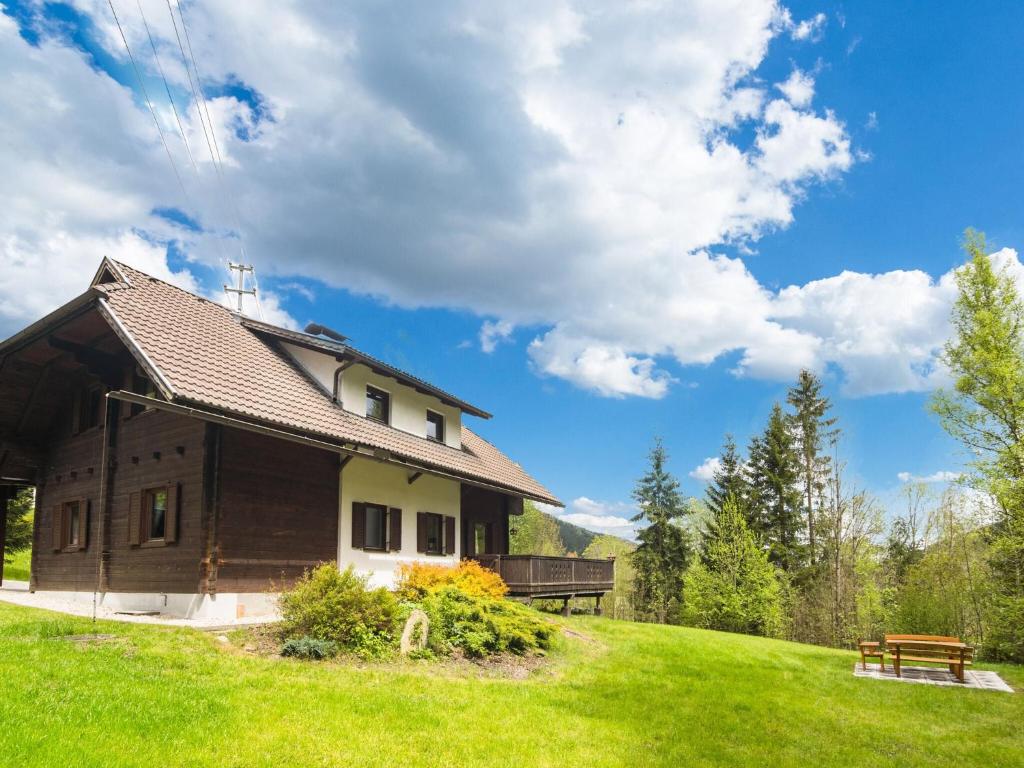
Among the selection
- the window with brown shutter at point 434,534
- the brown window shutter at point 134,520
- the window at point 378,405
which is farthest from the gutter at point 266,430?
the window at point 378,405

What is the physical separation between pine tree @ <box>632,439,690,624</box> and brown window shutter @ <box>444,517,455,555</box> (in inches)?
890

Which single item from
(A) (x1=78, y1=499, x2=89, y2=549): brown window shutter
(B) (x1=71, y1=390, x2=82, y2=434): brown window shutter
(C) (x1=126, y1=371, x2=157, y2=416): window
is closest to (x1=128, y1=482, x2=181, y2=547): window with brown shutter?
(C) (x1=126, y1=371, x2=157, y2=416): window

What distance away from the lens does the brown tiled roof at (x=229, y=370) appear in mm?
12477

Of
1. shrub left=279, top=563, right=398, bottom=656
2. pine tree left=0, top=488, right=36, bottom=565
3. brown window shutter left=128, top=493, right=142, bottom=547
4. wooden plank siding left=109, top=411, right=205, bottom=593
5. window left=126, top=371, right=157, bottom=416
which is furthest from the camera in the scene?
pine tree left=0, top=488, right=36, bottom=565

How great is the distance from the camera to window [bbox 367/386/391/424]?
18453mm

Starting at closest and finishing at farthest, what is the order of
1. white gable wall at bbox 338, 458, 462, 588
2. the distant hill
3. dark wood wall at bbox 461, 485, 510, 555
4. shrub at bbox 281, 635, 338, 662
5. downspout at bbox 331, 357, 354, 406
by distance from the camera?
1. shrub at bbox 281, 635, 338, 662
2. white gable wall at bbox 338, 458, 462, 588
3. downspout at bbox 331, 357, 354, 406
4. dark wood wall at bbox 461, 485, 510, 555
5. the distant hill

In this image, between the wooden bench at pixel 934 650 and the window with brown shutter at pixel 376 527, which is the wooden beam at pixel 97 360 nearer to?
the window with brown shutter at pixel 376 527

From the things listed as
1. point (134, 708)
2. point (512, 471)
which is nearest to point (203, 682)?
point (134, 708)

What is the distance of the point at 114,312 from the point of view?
43.0 ft

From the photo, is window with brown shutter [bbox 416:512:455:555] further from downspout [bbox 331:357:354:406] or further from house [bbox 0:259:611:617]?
downspout [bbox 331:357:354:406]

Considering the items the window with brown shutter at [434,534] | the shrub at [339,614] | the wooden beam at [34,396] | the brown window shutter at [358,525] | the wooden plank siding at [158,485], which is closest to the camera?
the shrub at [339,614]

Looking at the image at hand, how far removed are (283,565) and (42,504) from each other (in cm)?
985

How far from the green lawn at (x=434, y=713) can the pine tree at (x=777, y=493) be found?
79.7 feet

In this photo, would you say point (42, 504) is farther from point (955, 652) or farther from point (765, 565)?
point (765, 565)
